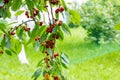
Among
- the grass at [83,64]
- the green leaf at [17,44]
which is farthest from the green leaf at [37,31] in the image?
the grass at [83,64]

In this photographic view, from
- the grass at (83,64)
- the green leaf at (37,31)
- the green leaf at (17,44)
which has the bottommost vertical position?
the grass at (83,64)

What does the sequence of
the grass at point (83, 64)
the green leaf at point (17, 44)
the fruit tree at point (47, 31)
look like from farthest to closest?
the grass at point (83, 64), the green leaf at point (17, 44), the fruit tree at point (47, 31)

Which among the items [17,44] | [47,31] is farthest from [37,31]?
[17,44]

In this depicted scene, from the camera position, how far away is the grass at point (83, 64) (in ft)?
14.2

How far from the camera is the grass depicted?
4.33 metres

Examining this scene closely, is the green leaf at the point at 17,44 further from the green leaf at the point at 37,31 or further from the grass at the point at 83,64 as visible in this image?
the grass at the point at 83,64

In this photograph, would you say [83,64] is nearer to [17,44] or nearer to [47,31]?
[17,44]

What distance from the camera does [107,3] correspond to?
5.61 m

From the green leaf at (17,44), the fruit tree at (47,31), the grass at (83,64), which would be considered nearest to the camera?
the fruit tree at (47,31)

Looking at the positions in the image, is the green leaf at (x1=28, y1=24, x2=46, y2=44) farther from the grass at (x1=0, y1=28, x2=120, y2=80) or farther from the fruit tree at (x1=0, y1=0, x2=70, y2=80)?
the grass at (x1=0, y1=28, x2=120, y2=80)

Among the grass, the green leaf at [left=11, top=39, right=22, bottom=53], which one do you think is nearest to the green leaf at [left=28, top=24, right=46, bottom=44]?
the green leaf at [left=11, top=39, right=22, bottom=53]

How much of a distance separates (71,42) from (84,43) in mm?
362

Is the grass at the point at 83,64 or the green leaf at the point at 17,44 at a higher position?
the green leaf at the point at 17,44

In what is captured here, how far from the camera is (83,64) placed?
4.94 meters
